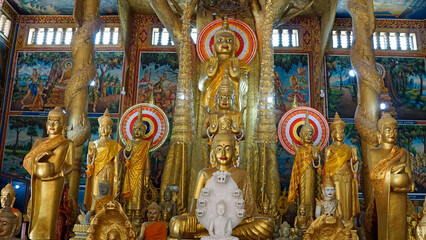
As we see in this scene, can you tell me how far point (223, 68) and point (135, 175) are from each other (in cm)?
235

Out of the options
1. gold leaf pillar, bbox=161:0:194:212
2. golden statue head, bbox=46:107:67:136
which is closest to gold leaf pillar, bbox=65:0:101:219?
gold leaf pillar, bbox=161:0:194:212

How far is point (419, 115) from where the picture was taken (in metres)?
9.03

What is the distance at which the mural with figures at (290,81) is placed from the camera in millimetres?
9000

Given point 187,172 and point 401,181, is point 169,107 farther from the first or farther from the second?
point 401,181

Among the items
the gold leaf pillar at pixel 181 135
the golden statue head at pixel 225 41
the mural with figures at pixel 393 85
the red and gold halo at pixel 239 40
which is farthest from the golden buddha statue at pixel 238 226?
the mural with figures at pixel 393 85

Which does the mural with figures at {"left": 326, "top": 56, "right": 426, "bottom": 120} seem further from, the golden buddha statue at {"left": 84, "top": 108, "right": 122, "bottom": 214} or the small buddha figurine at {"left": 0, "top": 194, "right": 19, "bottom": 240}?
the small buddha figurine at {"left": 0, "top": 194, "right": 19, "bottom": 240}

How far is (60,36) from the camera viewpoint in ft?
31.9

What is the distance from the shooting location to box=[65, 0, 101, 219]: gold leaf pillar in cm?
562

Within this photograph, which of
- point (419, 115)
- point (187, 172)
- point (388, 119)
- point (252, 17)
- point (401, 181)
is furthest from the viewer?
point (419, 115)

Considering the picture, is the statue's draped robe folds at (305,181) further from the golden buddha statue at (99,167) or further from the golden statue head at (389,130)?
the golden buddha statue at (99,167)

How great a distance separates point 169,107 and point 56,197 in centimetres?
550

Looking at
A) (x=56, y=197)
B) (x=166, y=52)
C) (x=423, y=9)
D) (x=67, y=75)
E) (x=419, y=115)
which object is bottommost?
(x=56, y=197)

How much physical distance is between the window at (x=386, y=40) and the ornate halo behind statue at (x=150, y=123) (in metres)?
5.19

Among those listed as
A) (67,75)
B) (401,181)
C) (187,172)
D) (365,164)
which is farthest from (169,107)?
(401,181)
